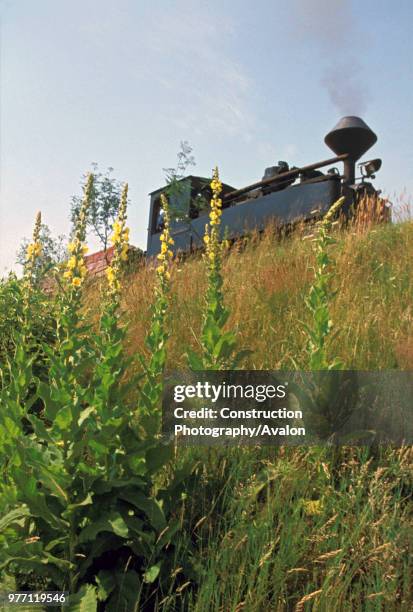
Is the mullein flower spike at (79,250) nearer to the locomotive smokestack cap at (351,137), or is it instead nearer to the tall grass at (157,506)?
the tall grass at (157,506)

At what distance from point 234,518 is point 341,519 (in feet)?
1.57

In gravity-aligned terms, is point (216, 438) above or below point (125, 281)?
below

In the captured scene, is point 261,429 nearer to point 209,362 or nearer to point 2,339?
point 209,362

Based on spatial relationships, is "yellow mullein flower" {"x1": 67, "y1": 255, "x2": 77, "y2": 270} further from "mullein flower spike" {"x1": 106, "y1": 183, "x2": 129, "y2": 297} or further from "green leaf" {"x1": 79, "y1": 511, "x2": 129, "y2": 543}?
"green leaf" {"x1": 79, "y1": 511, "x2": 129, "y2": 543}

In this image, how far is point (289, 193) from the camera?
367 inches

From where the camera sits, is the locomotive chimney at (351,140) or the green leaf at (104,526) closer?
the green leaf at (104,526)

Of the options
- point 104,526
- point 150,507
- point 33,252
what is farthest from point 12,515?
point 33,252

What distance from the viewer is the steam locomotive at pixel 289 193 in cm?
888

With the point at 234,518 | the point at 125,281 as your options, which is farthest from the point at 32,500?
the point at 125,281

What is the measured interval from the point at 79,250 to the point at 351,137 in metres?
8.49

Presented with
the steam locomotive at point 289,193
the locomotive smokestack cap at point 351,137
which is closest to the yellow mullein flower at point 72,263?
the steam locomotive at point 289,193

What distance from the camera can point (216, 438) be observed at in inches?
110

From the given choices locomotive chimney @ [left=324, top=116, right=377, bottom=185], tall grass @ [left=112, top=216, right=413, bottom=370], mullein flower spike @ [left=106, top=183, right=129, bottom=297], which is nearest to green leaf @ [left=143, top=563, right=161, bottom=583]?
mullein flower spike @ [left=106, top=183, right=129, bottom=297]

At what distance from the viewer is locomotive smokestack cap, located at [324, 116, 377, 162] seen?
9.57 m
